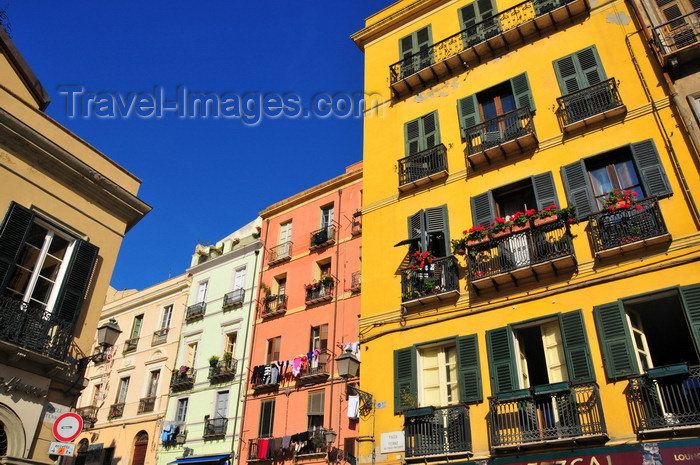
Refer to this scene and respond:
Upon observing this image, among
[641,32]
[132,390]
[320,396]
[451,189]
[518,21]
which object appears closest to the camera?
[641,32]

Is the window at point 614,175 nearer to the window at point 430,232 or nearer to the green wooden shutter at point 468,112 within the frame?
the window at point 430,232

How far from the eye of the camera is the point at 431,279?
14.5 meters

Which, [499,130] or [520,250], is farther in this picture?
[499,130]

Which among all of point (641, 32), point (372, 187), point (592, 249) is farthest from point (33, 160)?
point (641, 32)

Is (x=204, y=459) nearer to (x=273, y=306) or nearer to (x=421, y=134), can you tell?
(x=273, y=306)

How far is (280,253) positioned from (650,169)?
20355 millimetres

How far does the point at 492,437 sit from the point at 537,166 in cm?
674

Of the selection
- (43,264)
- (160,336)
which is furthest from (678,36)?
(160,336)

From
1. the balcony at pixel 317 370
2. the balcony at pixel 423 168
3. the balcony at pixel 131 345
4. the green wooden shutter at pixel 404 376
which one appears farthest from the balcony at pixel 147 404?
the balcony at pixel 423 168

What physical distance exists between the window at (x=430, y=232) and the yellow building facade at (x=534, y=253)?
59 mm

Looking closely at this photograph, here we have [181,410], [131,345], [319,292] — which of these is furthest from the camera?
[131,345]

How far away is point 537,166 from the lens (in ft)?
47.0

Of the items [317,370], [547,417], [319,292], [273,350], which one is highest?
[319,292]

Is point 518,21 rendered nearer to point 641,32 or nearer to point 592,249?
point 641,32
